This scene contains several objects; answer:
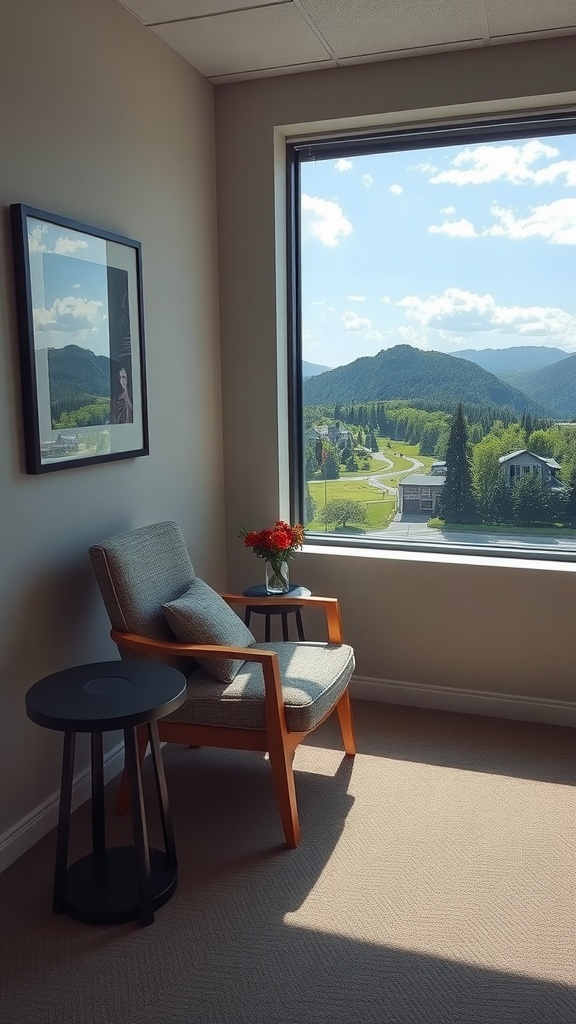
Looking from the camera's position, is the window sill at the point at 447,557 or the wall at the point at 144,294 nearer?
the wall at the point at 144,294

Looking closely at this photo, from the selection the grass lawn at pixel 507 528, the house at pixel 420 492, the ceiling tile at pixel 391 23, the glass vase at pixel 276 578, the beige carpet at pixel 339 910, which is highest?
the ceiling tile at pixel 391 23

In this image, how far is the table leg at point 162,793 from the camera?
6.97ft

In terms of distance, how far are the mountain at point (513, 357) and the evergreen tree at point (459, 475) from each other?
206 millimetres

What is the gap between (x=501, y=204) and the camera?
319cm

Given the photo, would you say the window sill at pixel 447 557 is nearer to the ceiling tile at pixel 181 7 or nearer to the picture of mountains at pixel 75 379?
the picture of mountains at pixel 75 379

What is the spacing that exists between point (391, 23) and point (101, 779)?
2.58 metres

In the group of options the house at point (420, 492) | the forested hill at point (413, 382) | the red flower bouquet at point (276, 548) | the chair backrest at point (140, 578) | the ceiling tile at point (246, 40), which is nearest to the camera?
the chair backrest at point (140, 578)

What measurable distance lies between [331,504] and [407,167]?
142cm

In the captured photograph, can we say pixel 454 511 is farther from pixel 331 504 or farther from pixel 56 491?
pixel 56 491

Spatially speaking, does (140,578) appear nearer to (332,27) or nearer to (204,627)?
(204,627)

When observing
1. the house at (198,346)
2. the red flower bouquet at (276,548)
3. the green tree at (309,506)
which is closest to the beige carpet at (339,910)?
the house at (198,346)

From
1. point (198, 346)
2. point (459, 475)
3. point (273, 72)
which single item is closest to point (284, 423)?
point (198, 346)

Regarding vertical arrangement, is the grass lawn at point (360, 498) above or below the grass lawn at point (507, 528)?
above

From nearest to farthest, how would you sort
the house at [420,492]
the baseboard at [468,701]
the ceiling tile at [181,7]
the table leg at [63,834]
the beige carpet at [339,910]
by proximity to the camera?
the beige carpet at [339,910] → the table leg at [63,834] → the ceiling tile at [181,7] → the baseboard at [468,701] → the house at [420,492]
